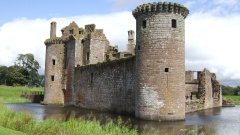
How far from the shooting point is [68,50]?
119 feet

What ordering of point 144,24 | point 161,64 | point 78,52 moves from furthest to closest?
point 78,52 < point 144,24 < point 161,64

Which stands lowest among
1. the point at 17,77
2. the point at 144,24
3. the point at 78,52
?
the point at 17,77

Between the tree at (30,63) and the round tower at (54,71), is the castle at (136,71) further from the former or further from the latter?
the tree at (30,63)

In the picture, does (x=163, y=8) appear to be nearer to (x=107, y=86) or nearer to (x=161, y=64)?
(x=161, y=64)

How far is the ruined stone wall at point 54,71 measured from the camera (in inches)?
1419

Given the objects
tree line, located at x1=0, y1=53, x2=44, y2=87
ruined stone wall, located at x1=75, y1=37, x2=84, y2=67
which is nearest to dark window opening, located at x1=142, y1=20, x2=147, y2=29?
ruined stone wall, located at x1=75, y1=37, x2=84, y2=67

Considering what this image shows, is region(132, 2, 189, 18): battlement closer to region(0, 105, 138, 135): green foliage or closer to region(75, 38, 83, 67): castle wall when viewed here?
region(0, 105, 138, 135): green foliage

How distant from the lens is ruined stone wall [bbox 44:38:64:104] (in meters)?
36.0

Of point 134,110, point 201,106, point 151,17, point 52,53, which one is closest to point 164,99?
point 134,110

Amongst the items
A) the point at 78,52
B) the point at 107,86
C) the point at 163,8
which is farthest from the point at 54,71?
the point at 163,8

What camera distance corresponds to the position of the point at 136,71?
832 inches

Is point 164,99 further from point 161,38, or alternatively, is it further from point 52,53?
point 52,53

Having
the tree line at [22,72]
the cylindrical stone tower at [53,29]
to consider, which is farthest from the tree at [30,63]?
the cylindrical stone tower at [53,29]

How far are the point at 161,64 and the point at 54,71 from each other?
2014cm
